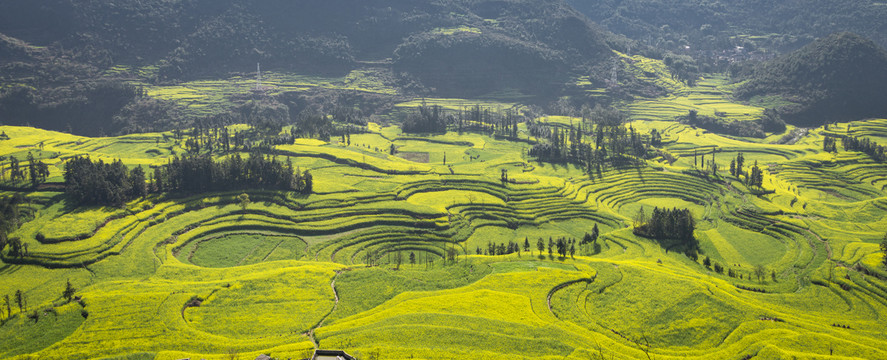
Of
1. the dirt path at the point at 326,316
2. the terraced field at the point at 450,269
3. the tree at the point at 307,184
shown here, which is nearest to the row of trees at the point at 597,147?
the terraced field at the point at 450,269

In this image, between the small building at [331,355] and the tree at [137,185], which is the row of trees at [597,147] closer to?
the tree at [137,185]

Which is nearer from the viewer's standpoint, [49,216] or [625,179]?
[49,216]

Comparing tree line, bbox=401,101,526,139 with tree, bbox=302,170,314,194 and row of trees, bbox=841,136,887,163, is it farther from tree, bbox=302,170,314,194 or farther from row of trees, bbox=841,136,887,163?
row of trees, bbox=841,136,887,163

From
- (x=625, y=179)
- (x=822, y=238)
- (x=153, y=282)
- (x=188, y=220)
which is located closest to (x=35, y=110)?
(x=188, y=220)

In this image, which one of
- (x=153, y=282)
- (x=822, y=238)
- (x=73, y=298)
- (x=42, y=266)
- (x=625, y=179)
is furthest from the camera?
(x=625, y=179)

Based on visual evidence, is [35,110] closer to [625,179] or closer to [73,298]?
[73,298]

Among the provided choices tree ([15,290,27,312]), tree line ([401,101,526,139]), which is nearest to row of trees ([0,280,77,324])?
tree ([15,290,27,312])
